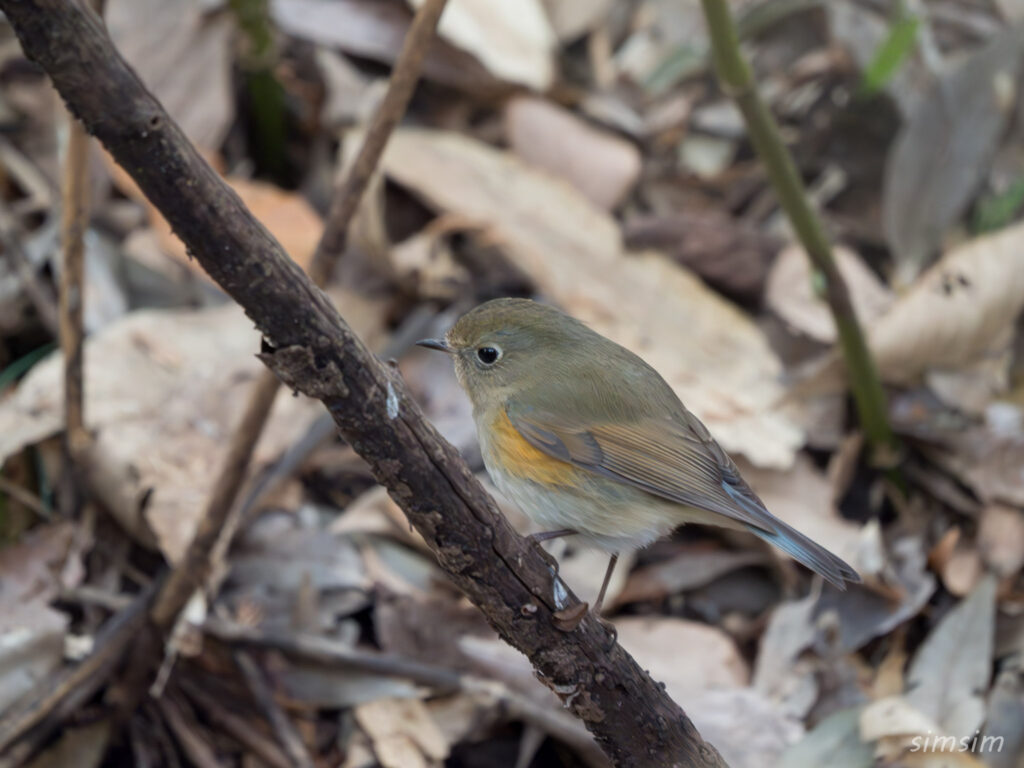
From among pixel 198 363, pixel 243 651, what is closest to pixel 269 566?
pixel 243 651

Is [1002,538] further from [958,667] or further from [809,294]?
[809,294]

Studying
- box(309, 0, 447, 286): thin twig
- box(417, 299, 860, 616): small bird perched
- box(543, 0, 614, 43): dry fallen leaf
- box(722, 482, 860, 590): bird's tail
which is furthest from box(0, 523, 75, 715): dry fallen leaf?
box(543, 0, 614, 43): dry fallen leaf

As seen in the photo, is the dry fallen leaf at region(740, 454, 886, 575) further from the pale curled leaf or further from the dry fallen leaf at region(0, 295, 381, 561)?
the dry fallen leaf at region(0, 295, 381, 561)

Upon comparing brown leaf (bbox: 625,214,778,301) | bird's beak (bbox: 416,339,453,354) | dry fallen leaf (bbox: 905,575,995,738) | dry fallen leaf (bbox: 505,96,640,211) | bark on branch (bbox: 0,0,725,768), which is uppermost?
dry fallen leaf (bbox: 505,96,640,211)

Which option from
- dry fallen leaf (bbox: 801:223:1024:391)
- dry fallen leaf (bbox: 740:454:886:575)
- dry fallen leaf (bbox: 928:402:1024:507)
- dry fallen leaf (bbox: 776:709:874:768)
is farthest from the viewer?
dry fallen leaf (bbox: 801:223:1024:391)

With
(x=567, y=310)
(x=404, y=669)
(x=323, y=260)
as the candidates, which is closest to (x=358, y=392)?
(x=323, y=260)

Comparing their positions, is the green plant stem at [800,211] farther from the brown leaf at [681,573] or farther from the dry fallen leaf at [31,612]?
the dry fallen leaf at [31,612]

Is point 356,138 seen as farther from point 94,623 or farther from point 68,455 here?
point 94,623
